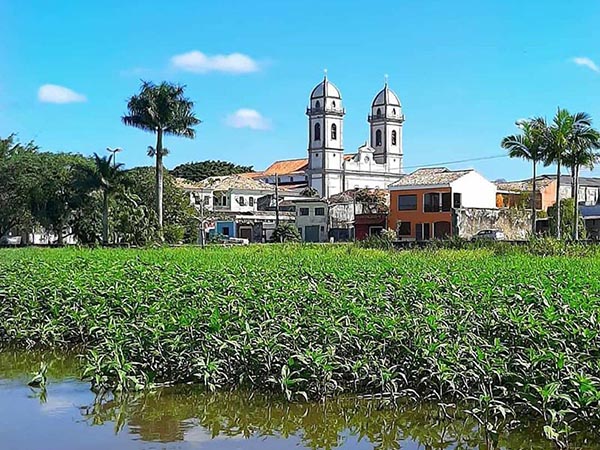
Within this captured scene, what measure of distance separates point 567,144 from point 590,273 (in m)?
32.5

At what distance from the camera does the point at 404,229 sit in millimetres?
63375

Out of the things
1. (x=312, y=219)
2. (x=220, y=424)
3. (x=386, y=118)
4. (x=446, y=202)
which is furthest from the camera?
(x=386, y=118)

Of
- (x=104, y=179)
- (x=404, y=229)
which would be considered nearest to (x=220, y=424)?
(x=104, y=179)

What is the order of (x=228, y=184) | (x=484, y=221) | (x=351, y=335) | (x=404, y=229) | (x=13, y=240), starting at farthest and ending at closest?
(x=228, y=184) → (x=13, y=240) → (x=404, y=229) → (x=484, y=221) → (x=351, y=335)

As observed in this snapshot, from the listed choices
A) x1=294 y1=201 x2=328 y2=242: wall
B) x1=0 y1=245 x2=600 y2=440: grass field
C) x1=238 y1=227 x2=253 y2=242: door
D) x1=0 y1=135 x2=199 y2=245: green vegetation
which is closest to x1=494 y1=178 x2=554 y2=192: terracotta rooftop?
x1=294 y1=201 x2=328 y2=242: wall

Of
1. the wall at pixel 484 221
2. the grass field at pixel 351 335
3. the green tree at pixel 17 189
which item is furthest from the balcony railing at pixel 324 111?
the grass field at pixel 351 335

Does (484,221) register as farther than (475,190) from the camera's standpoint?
No

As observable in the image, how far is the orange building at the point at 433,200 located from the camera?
6122 cm

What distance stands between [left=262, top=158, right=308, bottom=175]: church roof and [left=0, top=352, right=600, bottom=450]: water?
104479mm

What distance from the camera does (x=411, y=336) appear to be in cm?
1031

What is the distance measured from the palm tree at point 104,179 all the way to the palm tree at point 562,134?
25056mm

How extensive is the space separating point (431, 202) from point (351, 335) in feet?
172

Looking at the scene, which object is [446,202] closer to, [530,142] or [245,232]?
[530,142]

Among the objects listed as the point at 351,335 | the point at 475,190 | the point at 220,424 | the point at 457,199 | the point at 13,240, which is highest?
the point at 475,190
